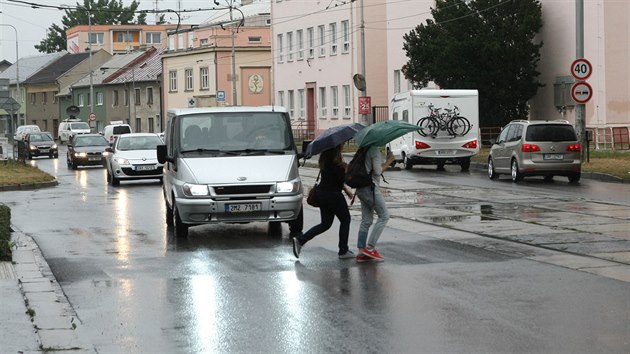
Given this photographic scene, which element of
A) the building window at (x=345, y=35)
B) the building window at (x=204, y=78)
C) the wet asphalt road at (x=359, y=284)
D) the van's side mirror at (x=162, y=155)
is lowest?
the wet asphalt road at (x=359, y=284)

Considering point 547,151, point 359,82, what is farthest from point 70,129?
point 547,151

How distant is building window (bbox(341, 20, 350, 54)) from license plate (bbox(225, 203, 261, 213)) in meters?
52.5

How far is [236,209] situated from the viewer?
16.7 meters

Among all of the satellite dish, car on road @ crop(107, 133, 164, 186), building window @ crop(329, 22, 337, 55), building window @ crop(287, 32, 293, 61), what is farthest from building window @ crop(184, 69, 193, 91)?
car on road @ crop(107, 133, 164, 186)

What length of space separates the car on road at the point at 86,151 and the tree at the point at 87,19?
4000 inches

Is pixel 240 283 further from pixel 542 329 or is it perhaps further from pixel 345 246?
pixel 542 329

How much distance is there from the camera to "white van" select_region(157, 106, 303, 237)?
55.1 feet

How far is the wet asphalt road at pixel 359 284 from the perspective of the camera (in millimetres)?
9125

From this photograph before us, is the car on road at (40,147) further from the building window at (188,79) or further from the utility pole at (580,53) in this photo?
the utility pole at (580,53)

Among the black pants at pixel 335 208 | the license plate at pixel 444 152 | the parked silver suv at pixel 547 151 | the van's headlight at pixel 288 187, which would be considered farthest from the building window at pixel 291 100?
the black pants at pixel 335 208

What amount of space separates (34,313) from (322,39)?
208 feet

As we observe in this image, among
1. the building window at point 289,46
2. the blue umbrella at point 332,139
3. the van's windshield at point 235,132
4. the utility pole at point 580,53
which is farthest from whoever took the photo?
the building window at point 289,46

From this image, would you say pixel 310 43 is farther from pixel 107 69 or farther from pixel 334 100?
pixel 107 69

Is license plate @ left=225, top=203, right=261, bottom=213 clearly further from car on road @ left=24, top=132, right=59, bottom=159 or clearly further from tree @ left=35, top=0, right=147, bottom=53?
tree @ left=35, top=0, right=147, bottom=53
